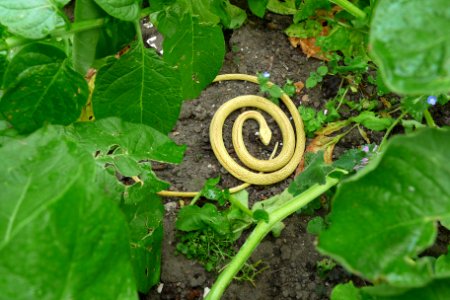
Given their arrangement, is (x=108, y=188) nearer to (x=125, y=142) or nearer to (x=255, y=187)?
(x=125, y=142)

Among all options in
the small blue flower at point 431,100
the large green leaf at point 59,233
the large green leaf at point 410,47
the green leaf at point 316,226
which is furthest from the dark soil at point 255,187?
the large green leaf at point 410,47

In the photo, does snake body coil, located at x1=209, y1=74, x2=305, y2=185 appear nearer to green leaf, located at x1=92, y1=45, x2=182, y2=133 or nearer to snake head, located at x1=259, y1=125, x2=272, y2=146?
snake head, located at x1=259, y1=125, x2=272, y2=146

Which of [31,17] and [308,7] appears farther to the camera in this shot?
[308,7]

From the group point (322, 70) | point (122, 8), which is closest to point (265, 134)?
point (322, 70)

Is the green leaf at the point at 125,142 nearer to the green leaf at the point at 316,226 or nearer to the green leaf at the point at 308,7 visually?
the green leaf at the point at 316,226

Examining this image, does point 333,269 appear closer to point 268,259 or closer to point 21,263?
point 268,259
